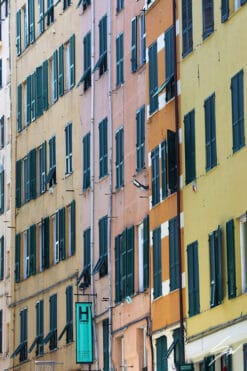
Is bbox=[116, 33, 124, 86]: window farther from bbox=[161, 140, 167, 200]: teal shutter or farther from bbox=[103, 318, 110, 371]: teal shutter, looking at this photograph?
bbox=[103, 318, 110, 371]: teal shutter

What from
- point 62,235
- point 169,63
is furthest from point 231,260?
point 62,235

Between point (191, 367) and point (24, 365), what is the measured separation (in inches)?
891

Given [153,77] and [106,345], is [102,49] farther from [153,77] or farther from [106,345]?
[106,345]

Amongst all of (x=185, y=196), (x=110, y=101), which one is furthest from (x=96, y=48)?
(x=185, y=196)

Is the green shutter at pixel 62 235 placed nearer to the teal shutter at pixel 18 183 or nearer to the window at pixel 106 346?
the window at pixel 106 346

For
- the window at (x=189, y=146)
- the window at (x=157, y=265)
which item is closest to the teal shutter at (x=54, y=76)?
the window at (x=157, y=265)

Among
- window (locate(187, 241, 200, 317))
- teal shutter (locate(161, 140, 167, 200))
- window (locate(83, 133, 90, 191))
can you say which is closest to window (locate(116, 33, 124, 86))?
window (locate(83, 133, 90, 191))

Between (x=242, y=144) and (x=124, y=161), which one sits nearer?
(x=242, y=144)

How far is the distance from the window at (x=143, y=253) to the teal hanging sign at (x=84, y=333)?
648cm

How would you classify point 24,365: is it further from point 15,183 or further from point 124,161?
point 124,161

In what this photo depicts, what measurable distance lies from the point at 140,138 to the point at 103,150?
5.15 metres

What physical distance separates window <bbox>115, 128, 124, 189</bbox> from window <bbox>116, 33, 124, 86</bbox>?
1.79 meters

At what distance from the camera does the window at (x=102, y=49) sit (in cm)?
6700

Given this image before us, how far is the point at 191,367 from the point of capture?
54.2 meters
